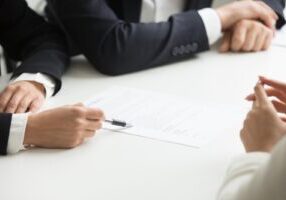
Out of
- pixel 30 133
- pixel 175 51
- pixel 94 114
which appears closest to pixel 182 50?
pixel 175 51

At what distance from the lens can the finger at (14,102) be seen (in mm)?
1041

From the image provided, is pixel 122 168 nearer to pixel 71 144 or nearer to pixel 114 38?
pixel 71 144

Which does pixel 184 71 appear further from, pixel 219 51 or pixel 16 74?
pixel 16 74

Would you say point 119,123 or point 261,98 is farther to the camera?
point 119,123

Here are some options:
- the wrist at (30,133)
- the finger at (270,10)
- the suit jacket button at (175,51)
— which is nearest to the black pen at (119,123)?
the wrist at (30,133)

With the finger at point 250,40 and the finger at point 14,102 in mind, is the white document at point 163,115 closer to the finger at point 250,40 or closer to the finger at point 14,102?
the finger at point 14,102

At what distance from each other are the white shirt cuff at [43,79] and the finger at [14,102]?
8 cm

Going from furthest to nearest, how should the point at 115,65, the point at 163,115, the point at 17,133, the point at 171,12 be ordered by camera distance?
the point at 171,12 < the point at 115,65 < the point at 163,115 < the point at 17,133

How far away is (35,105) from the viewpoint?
1075mm

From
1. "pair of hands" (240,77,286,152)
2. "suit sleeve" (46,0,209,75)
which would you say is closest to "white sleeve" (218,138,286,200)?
"pair of hands" (240,77,286,152)

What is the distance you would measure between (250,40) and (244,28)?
41mm

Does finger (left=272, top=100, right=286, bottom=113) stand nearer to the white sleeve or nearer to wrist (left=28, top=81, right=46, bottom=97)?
the white sleeve

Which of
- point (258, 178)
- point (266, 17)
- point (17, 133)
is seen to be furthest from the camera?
point (266, 17)

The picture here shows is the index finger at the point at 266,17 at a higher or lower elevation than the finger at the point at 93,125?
higher
